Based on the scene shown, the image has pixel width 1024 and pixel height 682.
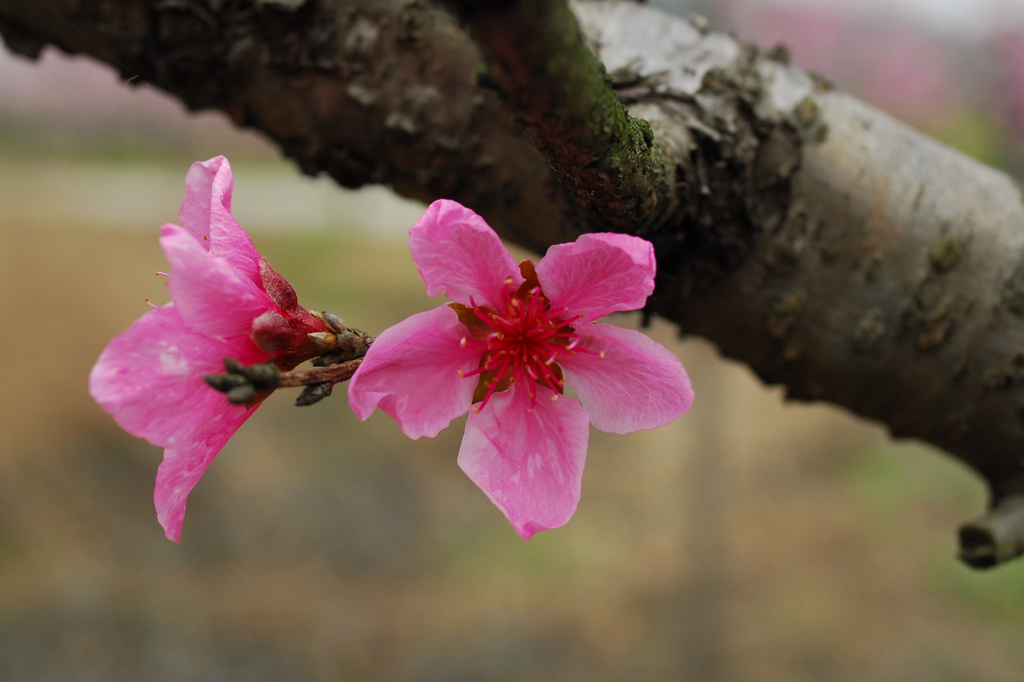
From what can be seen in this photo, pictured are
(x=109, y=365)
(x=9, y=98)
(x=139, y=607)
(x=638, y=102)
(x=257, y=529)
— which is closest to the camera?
(x=109, y=365)

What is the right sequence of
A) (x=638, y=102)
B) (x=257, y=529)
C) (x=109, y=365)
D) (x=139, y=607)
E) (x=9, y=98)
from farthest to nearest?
→ 1. (x=9, y=98)
2. (x=257, y=529)
3. (x=139, y=607)
4. (x=638, y=102)
5. (x=109, y=365)

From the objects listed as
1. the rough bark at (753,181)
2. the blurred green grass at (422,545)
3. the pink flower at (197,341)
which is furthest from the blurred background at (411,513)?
the pink flower at (197,341)

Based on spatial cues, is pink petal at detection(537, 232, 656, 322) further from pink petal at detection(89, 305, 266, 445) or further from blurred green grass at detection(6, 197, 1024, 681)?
blurred green grass at detection(6, 197, 1024, 681)

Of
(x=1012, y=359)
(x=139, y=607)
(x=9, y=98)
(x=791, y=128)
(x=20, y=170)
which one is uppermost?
(x=791, y=128)

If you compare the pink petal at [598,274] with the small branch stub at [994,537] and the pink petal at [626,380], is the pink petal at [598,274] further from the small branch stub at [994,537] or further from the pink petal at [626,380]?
the small branch stub at [994,537]

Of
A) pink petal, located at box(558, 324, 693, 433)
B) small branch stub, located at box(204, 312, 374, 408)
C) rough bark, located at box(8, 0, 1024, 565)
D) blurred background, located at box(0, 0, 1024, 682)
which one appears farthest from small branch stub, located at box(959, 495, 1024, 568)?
blurred background, located at box(0, 0, 1024, 682)

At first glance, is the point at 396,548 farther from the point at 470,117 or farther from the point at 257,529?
the point at 470,117

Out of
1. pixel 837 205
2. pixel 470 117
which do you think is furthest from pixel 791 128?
pixel 470 117

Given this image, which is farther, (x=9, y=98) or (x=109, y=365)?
(x=9, y=98)
